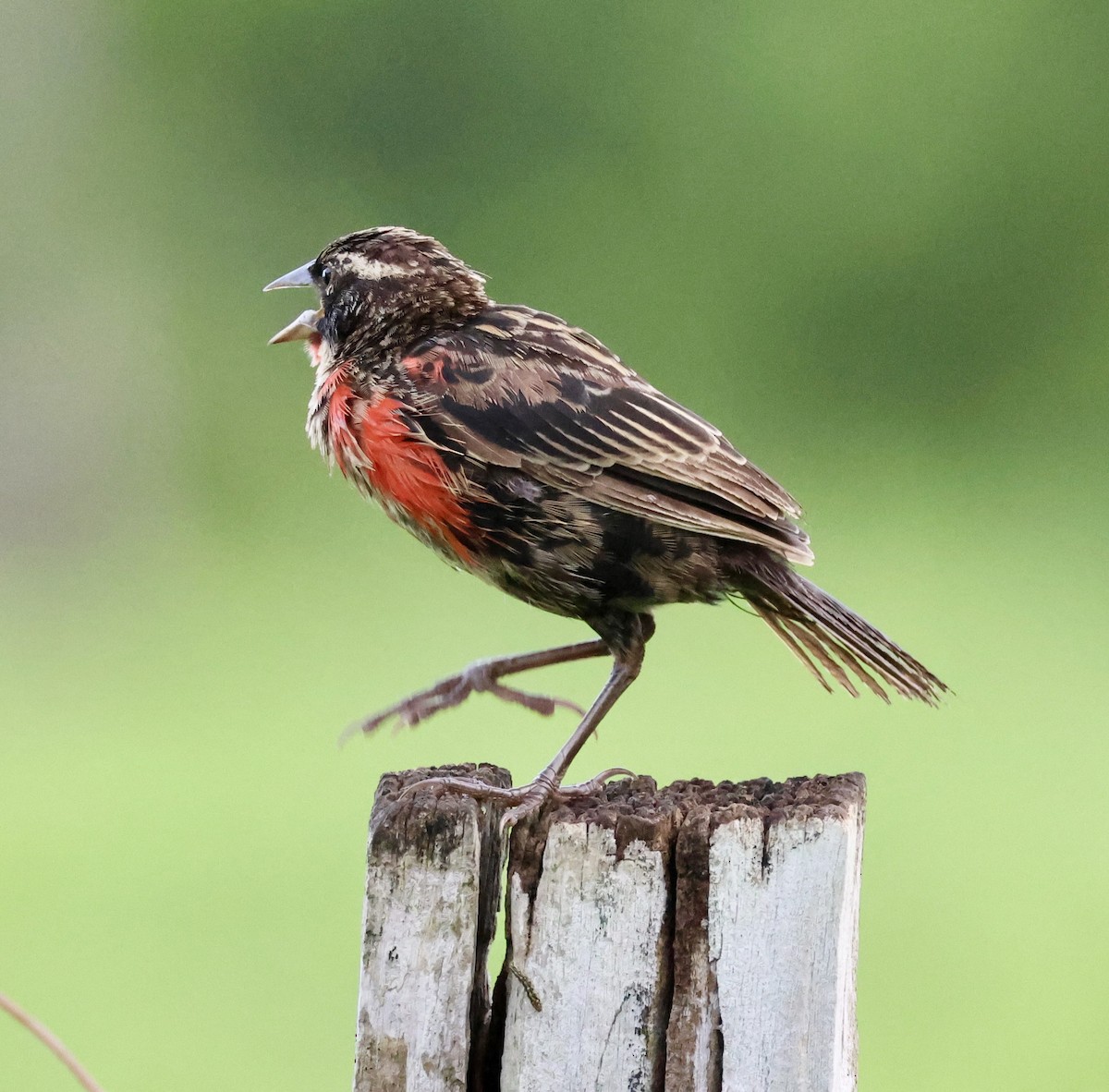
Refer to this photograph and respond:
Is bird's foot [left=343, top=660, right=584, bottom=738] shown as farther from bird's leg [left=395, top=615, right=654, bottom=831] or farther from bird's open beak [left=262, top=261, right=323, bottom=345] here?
bird's open beak [left=262, top=261, right=323, bottom=345]

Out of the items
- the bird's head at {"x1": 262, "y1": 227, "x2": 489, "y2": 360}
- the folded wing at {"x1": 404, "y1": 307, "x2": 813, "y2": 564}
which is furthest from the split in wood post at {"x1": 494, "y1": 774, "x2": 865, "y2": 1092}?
the bird's head at {"x1": 262, "y1": 227, "x2": 489, "y2": 360}

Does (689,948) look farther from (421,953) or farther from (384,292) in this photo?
(384,292)

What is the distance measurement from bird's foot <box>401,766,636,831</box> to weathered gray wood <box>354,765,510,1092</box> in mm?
126

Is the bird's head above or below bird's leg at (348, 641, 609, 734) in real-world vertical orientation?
above

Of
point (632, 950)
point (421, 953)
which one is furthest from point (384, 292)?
point (632, 950)

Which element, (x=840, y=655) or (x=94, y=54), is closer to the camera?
(x=840, y=655)

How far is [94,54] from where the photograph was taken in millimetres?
14438

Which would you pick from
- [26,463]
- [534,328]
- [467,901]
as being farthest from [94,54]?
[467,901]

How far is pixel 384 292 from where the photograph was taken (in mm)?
4078

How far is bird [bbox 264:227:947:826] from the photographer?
11.8 feet

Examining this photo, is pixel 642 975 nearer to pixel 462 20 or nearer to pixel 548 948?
pixel 548 948

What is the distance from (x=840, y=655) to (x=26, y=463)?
11.8m

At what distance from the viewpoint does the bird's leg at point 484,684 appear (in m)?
3.94

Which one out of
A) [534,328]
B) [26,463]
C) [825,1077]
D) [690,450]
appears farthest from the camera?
[26,463]
